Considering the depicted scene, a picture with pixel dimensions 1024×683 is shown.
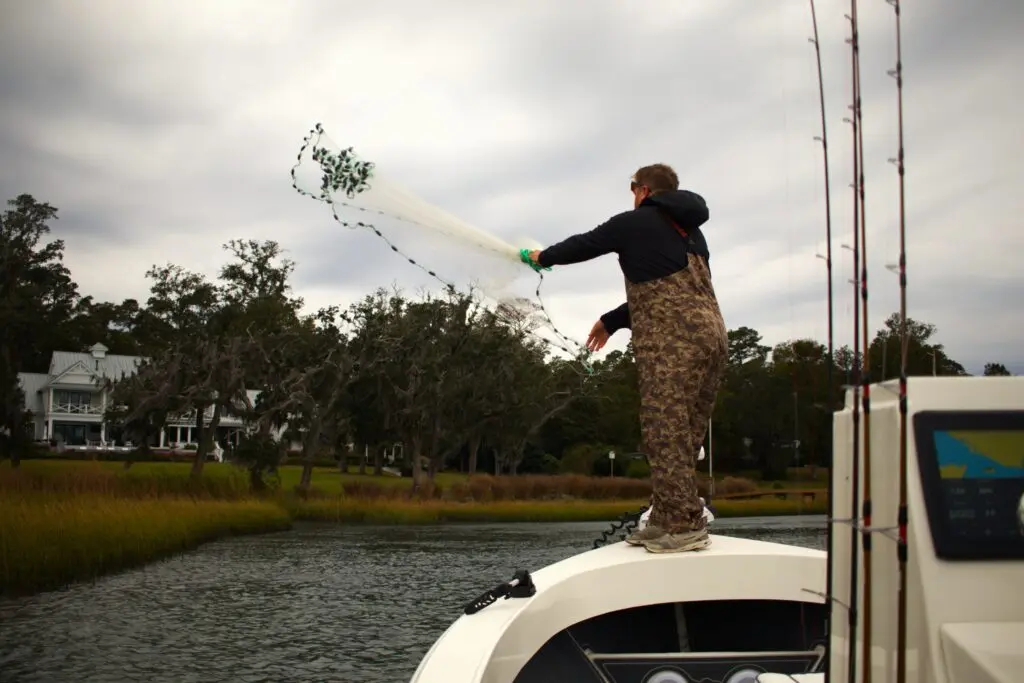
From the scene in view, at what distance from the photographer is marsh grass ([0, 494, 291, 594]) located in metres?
11.6

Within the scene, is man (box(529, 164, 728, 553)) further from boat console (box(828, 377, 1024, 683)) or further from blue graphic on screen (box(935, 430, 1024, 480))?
blue graphic on screen (box(935, 430, 1024, 480))

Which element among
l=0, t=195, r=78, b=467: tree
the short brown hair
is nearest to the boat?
the short brown hair

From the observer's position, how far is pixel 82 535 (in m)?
13.5

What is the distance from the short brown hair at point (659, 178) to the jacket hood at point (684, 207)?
0.29 metres

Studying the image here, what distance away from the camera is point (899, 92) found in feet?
8.26

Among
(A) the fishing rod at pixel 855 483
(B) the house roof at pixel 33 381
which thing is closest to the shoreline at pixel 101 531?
(A) the fishing rod at pixel 855 483

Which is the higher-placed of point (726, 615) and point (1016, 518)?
point (1016, 518)

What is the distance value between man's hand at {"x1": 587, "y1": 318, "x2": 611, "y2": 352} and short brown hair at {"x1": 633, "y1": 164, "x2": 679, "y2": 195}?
2.40 feet

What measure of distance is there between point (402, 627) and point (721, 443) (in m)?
62.8

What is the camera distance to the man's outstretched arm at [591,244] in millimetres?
4656

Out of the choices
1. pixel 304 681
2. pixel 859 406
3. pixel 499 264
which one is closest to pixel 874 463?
pixel 859 406

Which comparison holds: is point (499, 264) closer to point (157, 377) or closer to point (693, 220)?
point (693, 220)

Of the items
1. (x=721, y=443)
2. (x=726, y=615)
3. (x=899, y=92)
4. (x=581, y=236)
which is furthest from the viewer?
(x=721, y=443)

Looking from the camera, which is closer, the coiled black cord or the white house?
the coiled black cord
